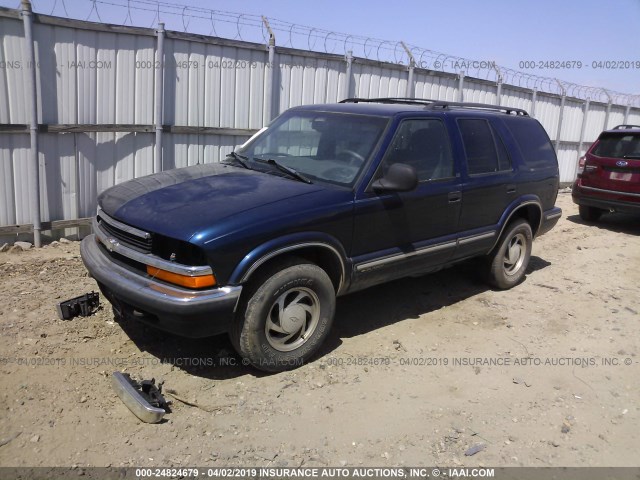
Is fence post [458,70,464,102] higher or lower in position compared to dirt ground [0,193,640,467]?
higher

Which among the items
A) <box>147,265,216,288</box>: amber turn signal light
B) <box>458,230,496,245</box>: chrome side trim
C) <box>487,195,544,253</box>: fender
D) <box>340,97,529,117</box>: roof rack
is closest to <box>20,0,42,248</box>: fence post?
<box>340,97,529,117</box>: roof rack

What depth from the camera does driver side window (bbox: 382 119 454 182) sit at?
458 cm

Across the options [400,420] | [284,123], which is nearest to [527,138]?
[284,123]

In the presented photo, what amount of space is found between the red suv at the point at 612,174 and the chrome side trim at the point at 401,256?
5687 mm

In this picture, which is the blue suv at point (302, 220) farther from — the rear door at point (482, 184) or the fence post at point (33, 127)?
the fence post at point (33, 127)

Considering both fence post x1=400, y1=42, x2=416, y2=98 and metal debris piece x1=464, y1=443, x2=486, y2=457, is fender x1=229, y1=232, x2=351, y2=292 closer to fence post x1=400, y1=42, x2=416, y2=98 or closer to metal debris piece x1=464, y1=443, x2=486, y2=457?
metal debris piece x1=464, y1=443, x2=486, y2=457

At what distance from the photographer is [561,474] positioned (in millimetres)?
3219

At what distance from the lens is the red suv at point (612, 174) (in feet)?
30.1

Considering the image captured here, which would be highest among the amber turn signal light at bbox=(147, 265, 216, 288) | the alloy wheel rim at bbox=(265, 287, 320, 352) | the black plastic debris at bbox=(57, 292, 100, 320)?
the amber turn signal light at bbox=(147, 265, 216, 288)

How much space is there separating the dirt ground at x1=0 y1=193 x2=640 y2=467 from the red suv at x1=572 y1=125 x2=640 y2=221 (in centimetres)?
410

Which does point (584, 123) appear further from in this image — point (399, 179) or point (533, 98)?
point (399, 179)

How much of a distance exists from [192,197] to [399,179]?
1555mm

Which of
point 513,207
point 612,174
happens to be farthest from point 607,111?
point 513,207

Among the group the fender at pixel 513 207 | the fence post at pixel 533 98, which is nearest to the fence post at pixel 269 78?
the fender at pixel 513 207
